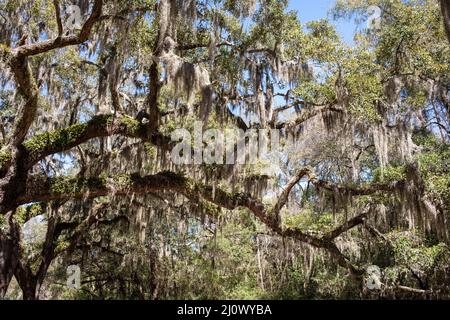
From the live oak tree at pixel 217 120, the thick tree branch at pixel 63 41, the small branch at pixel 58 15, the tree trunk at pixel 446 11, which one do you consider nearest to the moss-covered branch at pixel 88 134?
the live oak tree at pixel 217 120

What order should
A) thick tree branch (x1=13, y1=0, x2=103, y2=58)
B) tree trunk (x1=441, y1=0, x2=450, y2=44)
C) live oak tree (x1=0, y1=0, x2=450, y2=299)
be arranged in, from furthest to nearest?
live oak tree (x1=0, y1=0, x2=450, y2=299) < thick tree branch (x1=13, y1=0, x2=103, y2=58) < tree trunk (x1=441, y1=0, x2=450, y2=44)

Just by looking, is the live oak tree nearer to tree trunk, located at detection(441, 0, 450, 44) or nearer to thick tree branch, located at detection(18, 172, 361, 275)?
thick tree branch, located at detection(18, 172, 361, 275)

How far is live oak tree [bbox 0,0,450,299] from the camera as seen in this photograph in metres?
7.64

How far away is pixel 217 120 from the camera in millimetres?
9219

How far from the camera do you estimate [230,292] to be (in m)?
15.9

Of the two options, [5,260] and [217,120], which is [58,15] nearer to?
[217,120]

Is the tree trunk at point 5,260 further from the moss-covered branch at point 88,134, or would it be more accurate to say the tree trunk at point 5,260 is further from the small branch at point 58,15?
the small branch at point 58,15

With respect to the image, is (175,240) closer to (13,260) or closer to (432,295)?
(13,260)

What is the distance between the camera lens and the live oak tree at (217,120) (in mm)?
7637

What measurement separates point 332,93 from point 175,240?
7.71 metres

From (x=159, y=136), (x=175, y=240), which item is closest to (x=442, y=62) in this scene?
(x=159, y=136)

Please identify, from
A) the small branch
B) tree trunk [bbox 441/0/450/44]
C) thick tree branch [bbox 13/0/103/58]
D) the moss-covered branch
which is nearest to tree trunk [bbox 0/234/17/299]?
the moss-covered branch

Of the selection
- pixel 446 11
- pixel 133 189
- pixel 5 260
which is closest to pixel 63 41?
pixel 133 189

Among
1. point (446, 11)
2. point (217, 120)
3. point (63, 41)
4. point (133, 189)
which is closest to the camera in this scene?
point (446, 11)
